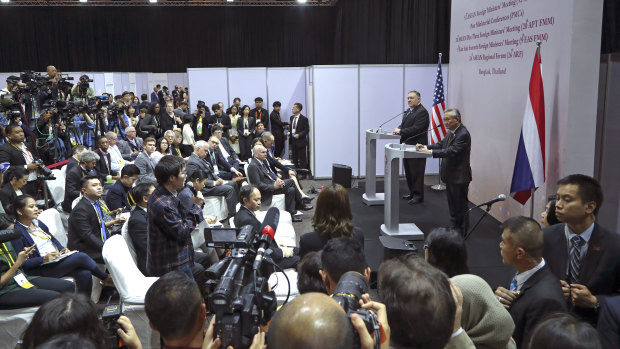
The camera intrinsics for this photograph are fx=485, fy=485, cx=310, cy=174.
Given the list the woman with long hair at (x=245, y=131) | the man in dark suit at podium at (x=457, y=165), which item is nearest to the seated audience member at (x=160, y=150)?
the woman with long hair at (x=245, y=131)

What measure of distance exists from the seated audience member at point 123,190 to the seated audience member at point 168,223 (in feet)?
6.52

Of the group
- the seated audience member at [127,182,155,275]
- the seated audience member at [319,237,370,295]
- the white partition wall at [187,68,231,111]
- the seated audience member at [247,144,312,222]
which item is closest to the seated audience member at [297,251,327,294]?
the seated audience member at [319,237,370,295]

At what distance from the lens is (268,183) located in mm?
6414

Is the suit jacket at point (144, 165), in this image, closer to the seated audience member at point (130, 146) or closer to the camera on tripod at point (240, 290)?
the seated audience member at point (130, 146)

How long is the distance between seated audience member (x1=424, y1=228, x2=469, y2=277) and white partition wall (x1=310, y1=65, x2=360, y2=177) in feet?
23.2

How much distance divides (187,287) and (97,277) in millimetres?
2781

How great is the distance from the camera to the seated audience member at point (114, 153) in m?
6.98

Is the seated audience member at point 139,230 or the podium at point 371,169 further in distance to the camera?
the podium at point 371,169

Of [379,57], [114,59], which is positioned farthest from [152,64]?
[379,57]

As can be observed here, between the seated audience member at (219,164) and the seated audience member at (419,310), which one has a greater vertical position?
the seated audience member at (419,310)

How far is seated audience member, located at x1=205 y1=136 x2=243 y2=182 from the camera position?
7192 mm

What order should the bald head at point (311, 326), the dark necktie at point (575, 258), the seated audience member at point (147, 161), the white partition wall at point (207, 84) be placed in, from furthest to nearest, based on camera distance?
the white partition wall at point (207, 84) → the seated audience member at point (147, 161) → the dark necktie at point (575, 258) → the bald head at point (311, 326)

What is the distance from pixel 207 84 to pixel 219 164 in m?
4.22

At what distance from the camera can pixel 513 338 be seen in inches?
84.5
